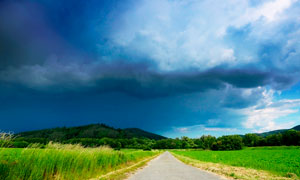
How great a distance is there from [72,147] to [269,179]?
15.6 metres

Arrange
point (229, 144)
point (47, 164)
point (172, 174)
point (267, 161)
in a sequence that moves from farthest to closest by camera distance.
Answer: point (229, 144) < point (267, 161) < point (172, 174) < point (47, 164)

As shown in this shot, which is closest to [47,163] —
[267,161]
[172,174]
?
[172,174]

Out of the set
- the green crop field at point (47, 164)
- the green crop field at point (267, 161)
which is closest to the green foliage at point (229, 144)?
the green crop field at point (267, 161)

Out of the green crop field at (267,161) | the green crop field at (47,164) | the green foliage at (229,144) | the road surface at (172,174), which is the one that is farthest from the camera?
the green foliage at (229,144)

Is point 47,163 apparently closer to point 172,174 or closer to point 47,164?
point 47,164

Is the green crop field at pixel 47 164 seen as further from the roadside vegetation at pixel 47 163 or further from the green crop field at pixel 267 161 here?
the green crop field at pixel 267 161

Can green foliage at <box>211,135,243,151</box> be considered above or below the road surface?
above

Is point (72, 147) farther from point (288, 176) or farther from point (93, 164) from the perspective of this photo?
point (288, 176)

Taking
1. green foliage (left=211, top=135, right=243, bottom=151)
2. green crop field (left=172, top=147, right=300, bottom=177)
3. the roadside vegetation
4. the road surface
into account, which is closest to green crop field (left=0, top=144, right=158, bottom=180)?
the roadside vegetation

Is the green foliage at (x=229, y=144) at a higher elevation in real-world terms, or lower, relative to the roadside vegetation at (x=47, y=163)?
higher

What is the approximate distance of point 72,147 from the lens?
1496cm

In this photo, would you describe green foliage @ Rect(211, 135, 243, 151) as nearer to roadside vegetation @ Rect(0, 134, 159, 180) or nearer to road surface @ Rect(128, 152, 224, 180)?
road surface @ Rect(128, 152, 224, 180)

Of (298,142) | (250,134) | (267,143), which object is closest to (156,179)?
(298,142)

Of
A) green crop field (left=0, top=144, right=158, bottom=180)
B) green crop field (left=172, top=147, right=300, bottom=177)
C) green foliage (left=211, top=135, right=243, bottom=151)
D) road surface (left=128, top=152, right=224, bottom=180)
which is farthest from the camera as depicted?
green foliage (left=211, top=135, right=243, bottom=151)
